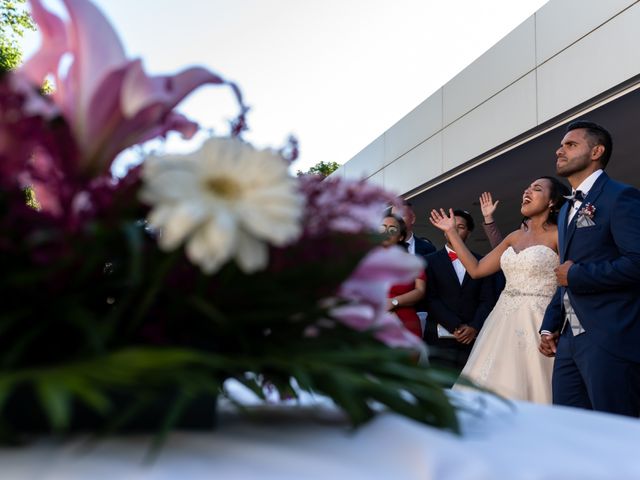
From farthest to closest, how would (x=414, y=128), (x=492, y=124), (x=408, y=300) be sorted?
1. (x=414, y=128)
2. (x=492, y=124)
3. (x=408, y=300)

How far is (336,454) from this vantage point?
0.65 metres

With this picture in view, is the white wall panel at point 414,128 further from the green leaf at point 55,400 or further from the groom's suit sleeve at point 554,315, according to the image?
the green leaf at point 55,400

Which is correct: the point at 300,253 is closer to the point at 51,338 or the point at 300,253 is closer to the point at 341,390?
the point at 341,390

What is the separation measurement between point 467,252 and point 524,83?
257 inches

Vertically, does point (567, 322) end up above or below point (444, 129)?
below

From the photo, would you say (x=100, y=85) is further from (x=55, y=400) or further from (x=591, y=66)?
(x=591, y=66)

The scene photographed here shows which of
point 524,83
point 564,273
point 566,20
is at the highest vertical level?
point 566,20

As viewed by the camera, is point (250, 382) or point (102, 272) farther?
point (250, 382)

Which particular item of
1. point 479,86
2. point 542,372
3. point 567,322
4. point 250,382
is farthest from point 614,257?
point 479,86

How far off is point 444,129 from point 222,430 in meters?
13.5

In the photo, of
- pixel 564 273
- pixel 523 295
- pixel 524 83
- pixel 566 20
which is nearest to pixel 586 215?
pixel 564 273

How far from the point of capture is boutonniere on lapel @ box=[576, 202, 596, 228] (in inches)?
146

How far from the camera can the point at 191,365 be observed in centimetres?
60

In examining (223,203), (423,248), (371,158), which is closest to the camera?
(223,203)
